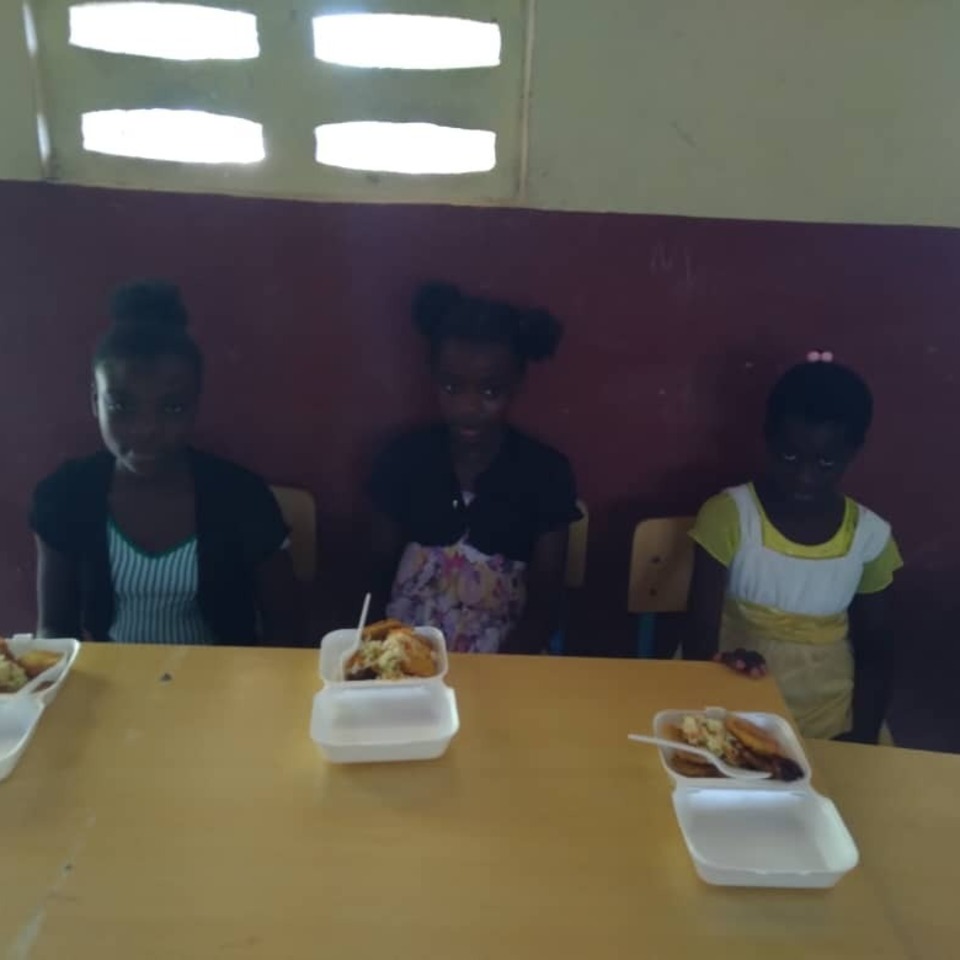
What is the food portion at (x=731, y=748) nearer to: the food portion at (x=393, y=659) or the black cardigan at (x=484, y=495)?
the food portion at (x=393, y=659)

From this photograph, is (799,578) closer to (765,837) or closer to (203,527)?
(765,837)

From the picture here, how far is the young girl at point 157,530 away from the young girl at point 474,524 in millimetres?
206

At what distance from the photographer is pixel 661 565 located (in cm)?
167

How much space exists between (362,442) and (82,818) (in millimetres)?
906

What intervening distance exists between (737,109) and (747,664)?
0.88 m

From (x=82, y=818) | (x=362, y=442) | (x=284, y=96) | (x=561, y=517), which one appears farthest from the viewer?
(x=362, y=442)

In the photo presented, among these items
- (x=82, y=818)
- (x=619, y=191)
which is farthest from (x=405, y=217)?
(x=82, y=818)

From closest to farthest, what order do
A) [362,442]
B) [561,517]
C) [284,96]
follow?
[284,96]
[561,517]
[362,442]

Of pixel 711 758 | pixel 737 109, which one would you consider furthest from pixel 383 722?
pixel 737 109

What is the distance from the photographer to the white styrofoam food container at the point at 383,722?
1015mm

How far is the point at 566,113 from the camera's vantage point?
59.6 inches

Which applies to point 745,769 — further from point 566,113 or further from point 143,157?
point 143,157

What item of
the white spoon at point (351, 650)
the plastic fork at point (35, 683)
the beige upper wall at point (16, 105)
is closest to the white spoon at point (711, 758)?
the white spoon at point (351, 650)

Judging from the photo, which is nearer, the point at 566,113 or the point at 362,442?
the point at 566,113
